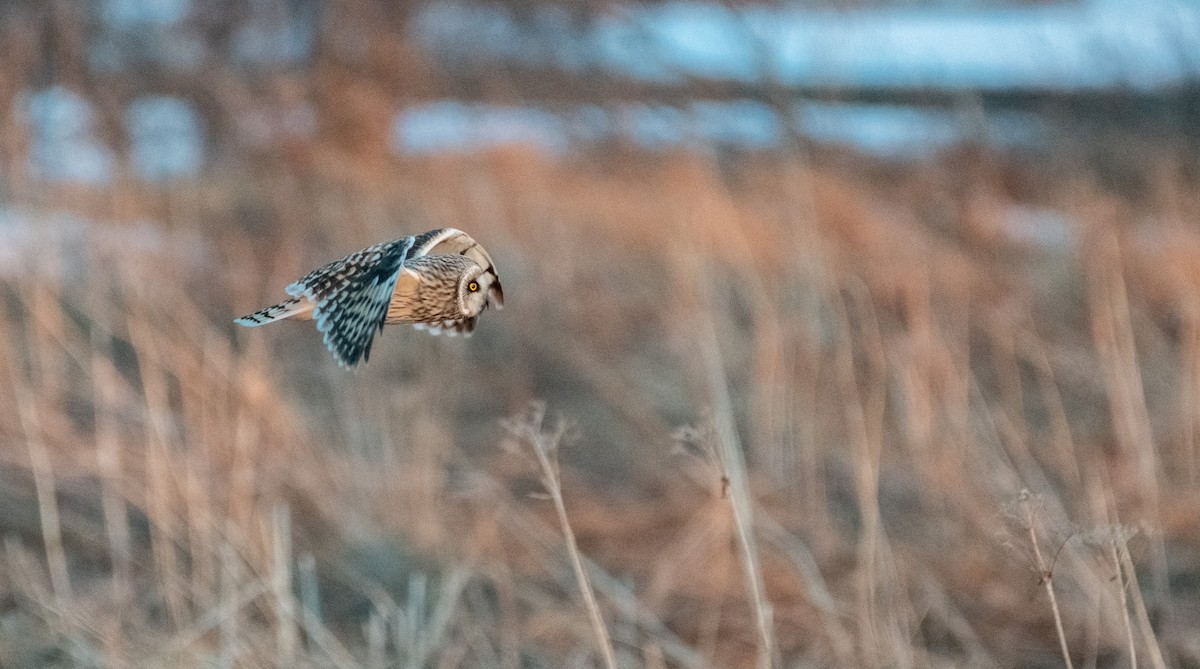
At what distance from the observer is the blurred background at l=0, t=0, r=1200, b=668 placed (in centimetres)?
298

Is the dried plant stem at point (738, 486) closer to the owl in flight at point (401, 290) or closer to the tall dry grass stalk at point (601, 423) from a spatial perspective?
the tall dry grass stalk at point (601, 423)

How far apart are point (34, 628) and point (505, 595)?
1.09 m

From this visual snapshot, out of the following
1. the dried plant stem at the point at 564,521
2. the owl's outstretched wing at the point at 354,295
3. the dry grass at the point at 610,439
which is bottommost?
the dry grass at the point at 610,439

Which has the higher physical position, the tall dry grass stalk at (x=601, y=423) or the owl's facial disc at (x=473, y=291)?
the owl's facial disc at (x=473, y=291)

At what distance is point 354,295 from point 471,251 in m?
0.13

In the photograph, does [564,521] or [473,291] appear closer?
[473,291]

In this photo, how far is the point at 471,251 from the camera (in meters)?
1.04

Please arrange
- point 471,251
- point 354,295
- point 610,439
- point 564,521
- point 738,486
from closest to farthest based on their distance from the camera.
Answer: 1. point 354,295
2. point 471,251
3. point 564,521
4. point 738,486
5. point 610,439

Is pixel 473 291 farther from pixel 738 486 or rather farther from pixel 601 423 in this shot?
pixel 601 423

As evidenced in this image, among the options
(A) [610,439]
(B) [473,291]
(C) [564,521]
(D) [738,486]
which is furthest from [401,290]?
(A) [610,439]

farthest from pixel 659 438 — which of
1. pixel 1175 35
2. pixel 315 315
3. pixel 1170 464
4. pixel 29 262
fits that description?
pixel 315 315

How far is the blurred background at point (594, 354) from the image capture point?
298 centimetres

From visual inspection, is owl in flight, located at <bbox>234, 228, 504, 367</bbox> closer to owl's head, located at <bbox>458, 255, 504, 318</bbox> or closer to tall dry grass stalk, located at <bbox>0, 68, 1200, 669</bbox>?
owl's head, located at <bbox>458, 255, 504, 318</bbox>

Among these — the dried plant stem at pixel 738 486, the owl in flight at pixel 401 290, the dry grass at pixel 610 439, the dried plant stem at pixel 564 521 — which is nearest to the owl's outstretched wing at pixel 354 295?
the owl in flight at pixel 401 290
